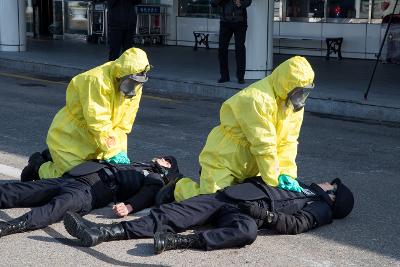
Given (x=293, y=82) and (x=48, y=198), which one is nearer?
(x=293, y=82)

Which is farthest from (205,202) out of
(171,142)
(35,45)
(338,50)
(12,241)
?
(35,45)

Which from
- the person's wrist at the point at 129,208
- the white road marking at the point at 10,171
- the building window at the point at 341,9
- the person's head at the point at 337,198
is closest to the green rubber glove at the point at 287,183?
the person's head at the point at 337,198

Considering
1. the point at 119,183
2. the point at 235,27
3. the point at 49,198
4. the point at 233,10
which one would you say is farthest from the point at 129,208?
the point at 235,27

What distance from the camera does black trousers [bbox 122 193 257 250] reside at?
4.81 m

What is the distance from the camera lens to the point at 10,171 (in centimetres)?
684

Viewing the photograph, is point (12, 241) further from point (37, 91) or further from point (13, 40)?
point (13, 40)

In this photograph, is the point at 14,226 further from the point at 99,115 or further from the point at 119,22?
the point at 119,22

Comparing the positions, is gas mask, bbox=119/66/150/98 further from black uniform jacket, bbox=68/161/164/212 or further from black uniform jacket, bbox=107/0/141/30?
black uniform jacket, bbox=107/0/141/30

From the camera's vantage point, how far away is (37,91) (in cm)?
1258

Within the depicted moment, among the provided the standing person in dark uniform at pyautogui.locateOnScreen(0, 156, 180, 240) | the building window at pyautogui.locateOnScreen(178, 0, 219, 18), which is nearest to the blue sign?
the building window at pyautogui.locateOnScreen(178, 0, 219, 18)

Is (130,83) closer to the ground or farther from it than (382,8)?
closer to the ground

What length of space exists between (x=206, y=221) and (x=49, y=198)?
1.27 metres

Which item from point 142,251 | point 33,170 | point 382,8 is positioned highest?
point 382,8

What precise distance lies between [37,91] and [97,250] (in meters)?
8.19
